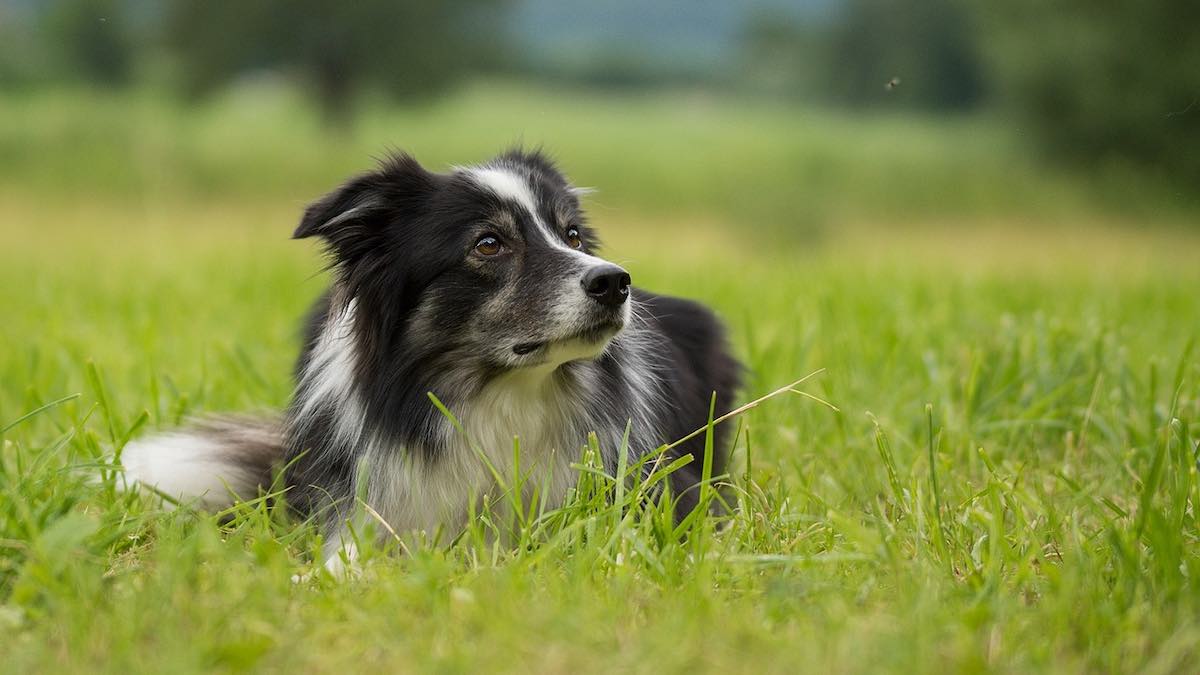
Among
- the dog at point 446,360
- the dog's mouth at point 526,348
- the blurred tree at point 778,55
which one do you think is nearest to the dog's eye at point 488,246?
the dog at point 446,360

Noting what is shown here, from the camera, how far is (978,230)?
17844 millimetres

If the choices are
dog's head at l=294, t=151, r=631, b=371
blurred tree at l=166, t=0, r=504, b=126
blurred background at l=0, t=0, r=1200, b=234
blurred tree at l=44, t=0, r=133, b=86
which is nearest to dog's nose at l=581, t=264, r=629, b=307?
dog's head at l=294, t=151, r=631, b=371

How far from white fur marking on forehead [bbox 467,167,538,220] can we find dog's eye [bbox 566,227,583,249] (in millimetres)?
161

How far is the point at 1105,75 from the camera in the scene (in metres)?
13.8

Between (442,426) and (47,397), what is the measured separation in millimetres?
2268

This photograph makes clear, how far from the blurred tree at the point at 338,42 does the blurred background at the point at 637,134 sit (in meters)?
0.04

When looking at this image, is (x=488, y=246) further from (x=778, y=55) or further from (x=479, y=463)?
(x=778, y=55)

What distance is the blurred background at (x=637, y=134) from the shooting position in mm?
15602

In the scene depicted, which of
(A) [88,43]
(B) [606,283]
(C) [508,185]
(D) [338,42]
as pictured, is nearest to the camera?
(B) [606,283]

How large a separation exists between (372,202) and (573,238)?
0.64m

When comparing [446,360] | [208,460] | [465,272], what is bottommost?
[208,460]

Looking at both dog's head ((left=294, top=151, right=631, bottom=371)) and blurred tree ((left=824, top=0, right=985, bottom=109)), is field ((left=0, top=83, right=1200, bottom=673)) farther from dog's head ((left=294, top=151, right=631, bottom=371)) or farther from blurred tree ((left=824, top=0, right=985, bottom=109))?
blurred tree ((left=824, top=0, right=985, bottom=109))

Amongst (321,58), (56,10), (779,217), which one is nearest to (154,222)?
(321,58)

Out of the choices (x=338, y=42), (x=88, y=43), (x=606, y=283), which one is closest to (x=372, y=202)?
(x=606, y=283)
